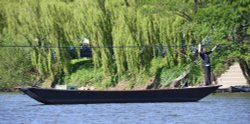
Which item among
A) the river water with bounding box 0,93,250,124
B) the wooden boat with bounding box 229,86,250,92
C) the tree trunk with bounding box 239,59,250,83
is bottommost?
the river water with bounding box 0,93,250,124

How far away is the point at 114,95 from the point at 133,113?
288 inches

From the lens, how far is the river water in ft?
102

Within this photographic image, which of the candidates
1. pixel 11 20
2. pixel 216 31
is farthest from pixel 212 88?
pixel 11 20

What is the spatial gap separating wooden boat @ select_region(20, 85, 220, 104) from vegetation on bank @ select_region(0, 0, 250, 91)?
20.2ft

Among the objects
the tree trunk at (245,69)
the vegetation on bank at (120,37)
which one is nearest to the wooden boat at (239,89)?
the tree trunk at (245,69)

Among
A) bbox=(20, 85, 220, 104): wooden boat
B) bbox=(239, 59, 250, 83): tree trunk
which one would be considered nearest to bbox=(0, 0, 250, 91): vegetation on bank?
bbox=(239, 59, 250, 83): tree trunk

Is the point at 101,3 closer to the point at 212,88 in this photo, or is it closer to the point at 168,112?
the point at 212,88

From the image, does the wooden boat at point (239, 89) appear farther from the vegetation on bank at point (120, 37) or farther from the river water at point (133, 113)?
the river water at point (133, 113)

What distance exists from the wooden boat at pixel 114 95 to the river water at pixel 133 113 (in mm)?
625

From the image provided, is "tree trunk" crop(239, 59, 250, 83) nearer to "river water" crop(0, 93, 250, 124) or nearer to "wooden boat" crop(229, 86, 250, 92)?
"wooden boat" crop(229, 86, 250, 92)

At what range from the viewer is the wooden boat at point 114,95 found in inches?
1656

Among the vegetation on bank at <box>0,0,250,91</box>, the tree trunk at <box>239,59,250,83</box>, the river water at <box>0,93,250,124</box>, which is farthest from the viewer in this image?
the tree trunk at <box>239,59,250,83</box>

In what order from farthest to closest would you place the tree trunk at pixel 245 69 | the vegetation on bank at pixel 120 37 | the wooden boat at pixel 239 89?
the wooden boat at pixel 239 89, the tree trunk at pixel 245 69, the vegetation on bank at pixel 120 37

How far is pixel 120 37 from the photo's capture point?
51969 millimetres
